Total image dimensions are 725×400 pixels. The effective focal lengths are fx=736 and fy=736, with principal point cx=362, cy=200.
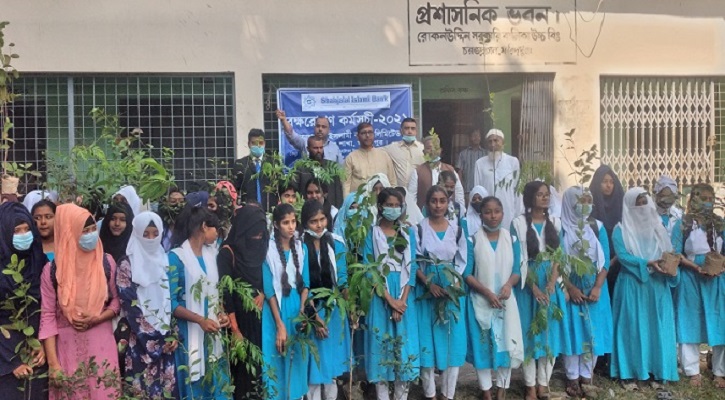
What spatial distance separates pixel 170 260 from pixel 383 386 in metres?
1.57

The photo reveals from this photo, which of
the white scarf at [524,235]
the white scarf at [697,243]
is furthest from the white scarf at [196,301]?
the white scarf at [697,243]

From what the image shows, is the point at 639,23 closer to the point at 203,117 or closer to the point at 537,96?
the point at 537,96

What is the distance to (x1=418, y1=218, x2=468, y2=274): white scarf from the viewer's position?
4723 millimetres

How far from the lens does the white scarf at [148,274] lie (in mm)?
3906

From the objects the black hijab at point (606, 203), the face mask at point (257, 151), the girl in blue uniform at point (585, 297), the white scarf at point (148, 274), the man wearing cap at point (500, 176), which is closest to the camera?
the white scarf at point (148, 274)

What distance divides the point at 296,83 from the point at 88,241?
457 centimetres

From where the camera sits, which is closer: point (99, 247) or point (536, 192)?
point (99, 247)

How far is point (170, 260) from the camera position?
402 centimetres

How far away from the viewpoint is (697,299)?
17.3ft

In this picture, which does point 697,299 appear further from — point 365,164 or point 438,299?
point 365,164

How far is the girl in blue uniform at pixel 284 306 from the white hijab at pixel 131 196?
0.87 metres

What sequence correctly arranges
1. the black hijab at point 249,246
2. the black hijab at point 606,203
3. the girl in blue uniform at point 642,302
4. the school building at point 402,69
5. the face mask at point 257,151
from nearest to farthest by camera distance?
the black hijab at point 249,246 < the girl in blue uniform at point 642,302 < the black hijab at point 606,203 < the face mask at point 257,151 < the school building at point 402,69

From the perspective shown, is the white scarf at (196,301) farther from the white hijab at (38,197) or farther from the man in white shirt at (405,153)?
the man in white shirt at (405,153)

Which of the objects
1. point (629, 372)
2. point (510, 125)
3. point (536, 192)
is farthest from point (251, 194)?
point (510, 125)
